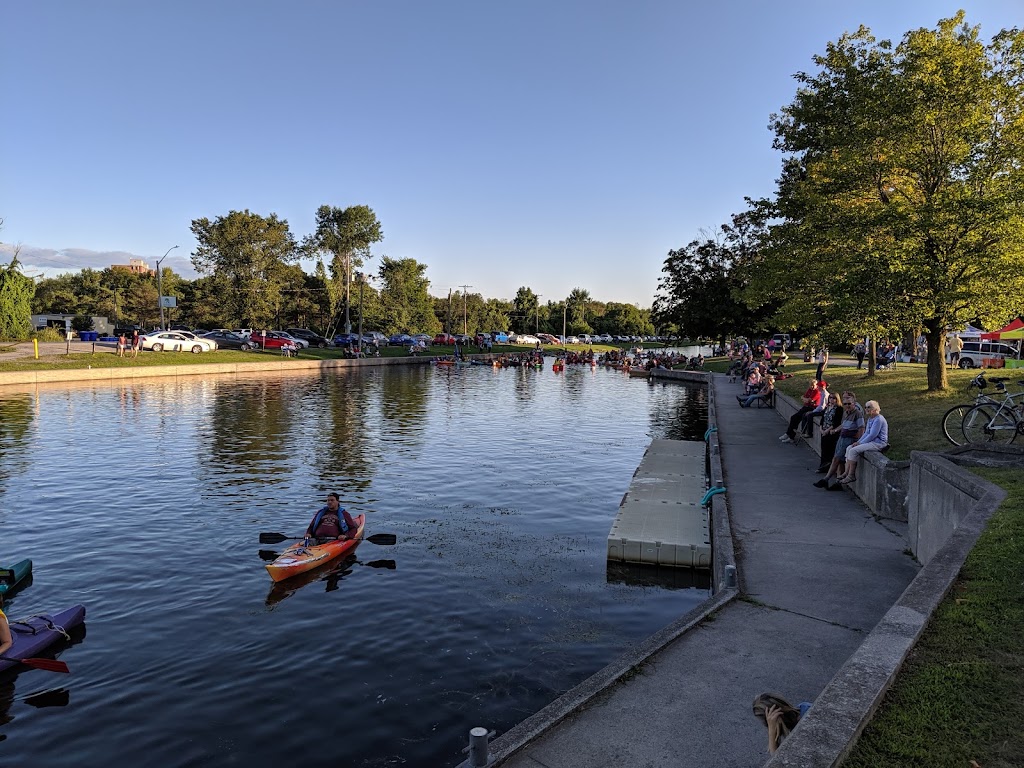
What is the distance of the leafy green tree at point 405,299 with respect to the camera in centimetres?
10594

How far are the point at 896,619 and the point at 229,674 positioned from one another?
7.85 metres

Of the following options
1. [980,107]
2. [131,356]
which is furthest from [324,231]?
[980,107]

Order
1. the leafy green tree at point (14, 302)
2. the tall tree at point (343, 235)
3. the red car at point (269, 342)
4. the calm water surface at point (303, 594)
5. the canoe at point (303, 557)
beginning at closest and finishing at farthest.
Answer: the calm water surface at point (303, 594)
the canoe at point (303, 557)
the leafy green tree at point (14, 302)
the red car at point (269, 342)
the tall tree at point (343, 235)

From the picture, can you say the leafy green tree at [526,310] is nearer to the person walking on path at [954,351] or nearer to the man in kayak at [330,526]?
the person walking on path at [954,351]

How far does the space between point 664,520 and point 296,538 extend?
7.34m

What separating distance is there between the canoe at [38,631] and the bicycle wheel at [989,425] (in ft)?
53.2

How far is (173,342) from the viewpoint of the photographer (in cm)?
5950

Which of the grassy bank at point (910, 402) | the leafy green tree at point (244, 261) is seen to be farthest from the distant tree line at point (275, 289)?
the grassy bank at point (910, 402)

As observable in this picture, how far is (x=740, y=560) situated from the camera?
35.3ft

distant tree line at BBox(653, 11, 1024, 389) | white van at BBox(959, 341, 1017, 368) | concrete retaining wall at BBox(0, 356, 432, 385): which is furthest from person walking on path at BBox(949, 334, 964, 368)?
concrete retaining wall at BBox(0, 356, 432, 385)

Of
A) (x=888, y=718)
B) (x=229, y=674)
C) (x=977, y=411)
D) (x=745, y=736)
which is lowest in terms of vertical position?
(x=229, y=674)

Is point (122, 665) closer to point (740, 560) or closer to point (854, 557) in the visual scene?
point (740, 560)

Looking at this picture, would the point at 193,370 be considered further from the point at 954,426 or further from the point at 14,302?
the point at 954,426

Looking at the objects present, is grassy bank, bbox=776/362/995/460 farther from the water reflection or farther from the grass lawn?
the water reflection
